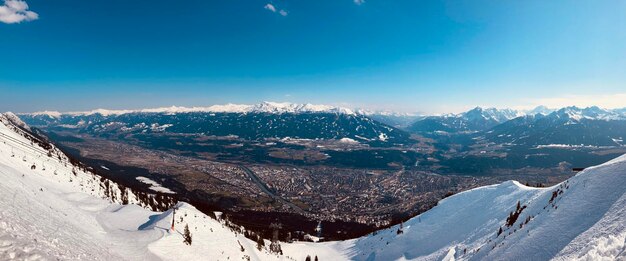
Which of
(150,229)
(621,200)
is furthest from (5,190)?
(621,200)

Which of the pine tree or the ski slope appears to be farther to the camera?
the pine tree

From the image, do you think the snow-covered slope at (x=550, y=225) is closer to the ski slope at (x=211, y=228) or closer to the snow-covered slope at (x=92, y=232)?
the ski slope at (x=211, y=228)

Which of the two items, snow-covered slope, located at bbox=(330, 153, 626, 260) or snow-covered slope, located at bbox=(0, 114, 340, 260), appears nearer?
snow-covered slope, located at bbox=(0, 114, 340, 260)

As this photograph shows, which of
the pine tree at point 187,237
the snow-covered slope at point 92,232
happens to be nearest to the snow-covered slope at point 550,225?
the snow-covered slope at point 92,232

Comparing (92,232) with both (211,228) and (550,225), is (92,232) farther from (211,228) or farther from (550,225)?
(550,225)

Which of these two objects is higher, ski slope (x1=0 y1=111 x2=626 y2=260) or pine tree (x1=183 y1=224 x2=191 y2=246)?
ski slope (x1=0 y1=111 x2=626 y2=260)

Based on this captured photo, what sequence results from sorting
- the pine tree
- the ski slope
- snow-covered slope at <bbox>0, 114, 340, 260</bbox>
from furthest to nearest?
the pine tree → the ski slope → snow-covered slope at <bbox>0, 114, 340, 260</bbox>

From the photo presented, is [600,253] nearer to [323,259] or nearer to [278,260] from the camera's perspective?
[278,260]

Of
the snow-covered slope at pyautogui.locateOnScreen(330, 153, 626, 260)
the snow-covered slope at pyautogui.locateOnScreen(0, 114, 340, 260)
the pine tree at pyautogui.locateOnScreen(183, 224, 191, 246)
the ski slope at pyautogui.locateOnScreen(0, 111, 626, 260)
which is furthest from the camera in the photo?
the pine tree at pyautogui.locateOnScreen(183, 224, 191, 246)

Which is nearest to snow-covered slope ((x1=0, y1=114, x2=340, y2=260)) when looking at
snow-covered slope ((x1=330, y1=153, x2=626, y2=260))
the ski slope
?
the ski slope

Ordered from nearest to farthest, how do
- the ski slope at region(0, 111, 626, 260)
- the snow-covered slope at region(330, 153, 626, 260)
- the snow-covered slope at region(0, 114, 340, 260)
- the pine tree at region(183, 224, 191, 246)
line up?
the snow-covered slope at region(0, 114, 340, 260)
the ski slope at region(0, 111, 626, 260)
the snow-covered slope at region(330, 153, 626, 260)
the pine tree at region(183, 224, 191, 246)

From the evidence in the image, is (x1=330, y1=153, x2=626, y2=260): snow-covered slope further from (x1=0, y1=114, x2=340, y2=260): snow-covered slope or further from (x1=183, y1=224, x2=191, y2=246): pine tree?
(x1=183, y1=224, x2=191, y2=246): pine tree
